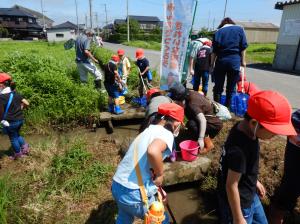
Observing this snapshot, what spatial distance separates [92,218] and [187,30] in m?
3.98

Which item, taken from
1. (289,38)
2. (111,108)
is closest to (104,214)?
(111,108)

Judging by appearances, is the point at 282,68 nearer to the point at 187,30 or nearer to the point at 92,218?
the point at 187,30

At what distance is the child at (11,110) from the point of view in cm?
452

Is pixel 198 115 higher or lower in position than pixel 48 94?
higher

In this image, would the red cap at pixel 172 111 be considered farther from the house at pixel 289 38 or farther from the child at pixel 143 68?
the house at pixel 289 38

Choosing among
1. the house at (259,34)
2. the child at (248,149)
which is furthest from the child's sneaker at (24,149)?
the house at (259,34)

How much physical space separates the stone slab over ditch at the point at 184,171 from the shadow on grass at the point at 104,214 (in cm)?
89

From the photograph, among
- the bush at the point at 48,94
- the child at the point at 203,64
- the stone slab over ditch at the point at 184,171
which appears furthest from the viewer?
the child at the point at 203,64

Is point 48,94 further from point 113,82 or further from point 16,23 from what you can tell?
point 16,23

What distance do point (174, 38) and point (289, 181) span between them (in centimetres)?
380

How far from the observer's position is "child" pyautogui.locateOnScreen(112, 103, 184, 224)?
227 cm

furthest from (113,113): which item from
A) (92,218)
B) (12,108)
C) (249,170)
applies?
(249,170)

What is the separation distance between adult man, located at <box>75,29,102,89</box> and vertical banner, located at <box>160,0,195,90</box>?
3264 mm

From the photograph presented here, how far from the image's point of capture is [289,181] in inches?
103
